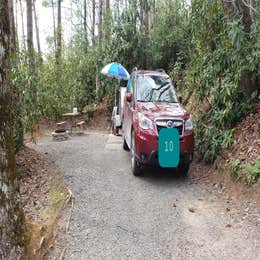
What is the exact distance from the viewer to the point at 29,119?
22.5 feet

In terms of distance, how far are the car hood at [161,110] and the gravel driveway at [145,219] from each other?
1.24 metres

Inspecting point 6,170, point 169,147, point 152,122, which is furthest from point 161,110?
point 6,170

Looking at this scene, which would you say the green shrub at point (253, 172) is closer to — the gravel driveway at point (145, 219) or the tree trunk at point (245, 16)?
the gravel driveway at point (145, 219)

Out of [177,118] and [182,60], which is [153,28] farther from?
[177,118]

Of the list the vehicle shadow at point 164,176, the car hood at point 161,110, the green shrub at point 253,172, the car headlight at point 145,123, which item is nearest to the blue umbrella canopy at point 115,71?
the car hood at point 161,110

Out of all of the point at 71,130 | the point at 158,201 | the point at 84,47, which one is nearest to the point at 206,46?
the point at 158,201

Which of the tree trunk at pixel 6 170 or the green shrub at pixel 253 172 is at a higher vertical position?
the tree trunk at pixel 6 170

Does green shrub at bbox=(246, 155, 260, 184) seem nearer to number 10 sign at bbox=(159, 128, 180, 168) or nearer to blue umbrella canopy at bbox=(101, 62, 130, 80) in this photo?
number 10 sign at bbox=(159, 128, 180, 168)

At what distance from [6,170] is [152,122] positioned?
11.2ft

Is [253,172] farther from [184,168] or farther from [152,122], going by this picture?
[152,122]

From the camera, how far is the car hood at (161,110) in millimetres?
6004

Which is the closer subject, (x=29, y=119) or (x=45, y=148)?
(x=29, y=119)

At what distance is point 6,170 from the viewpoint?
281cm

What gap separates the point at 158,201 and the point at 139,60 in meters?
8.84
